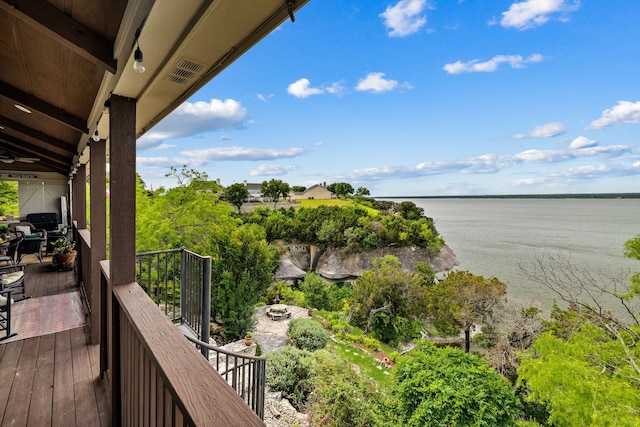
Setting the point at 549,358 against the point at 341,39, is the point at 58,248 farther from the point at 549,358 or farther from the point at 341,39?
the point at 341,39

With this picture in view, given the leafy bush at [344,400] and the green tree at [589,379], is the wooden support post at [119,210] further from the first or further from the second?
the green tree at [589,379]

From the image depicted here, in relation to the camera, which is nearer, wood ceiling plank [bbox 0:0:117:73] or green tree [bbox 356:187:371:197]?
wood ceiling plank [bbox 0:0:117:73]

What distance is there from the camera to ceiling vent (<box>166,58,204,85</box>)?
1303 mm

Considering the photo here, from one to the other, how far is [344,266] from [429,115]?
15062mm

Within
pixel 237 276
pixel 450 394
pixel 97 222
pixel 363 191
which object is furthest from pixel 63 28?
pixel 363 191

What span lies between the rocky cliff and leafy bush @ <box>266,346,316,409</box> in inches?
562

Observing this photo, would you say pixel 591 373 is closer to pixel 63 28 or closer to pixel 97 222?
pixel 97 222

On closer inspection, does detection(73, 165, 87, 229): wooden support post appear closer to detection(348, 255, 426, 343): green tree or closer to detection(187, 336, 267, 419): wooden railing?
detection(187, 336, 267, 419): wooden railing

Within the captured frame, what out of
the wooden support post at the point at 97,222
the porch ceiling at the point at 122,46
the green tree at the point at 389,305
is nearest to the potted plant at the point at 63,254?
the wooden support post at the point at 97,222

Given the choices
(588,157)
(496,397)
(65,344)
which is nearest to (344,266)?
(496,397)

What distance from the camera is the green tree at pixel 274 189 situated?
36500mm

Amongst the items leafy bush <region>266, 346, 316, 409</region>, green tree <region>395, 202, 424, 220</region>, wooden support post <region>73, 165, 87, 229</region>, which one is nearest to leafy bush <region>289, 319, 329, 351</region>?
leafy bush <region>266, 346, 316, 409</region>

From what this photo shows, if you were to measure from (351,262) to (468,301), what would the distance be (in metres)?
11.9

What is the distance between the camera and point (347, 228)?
2495 centimetres
